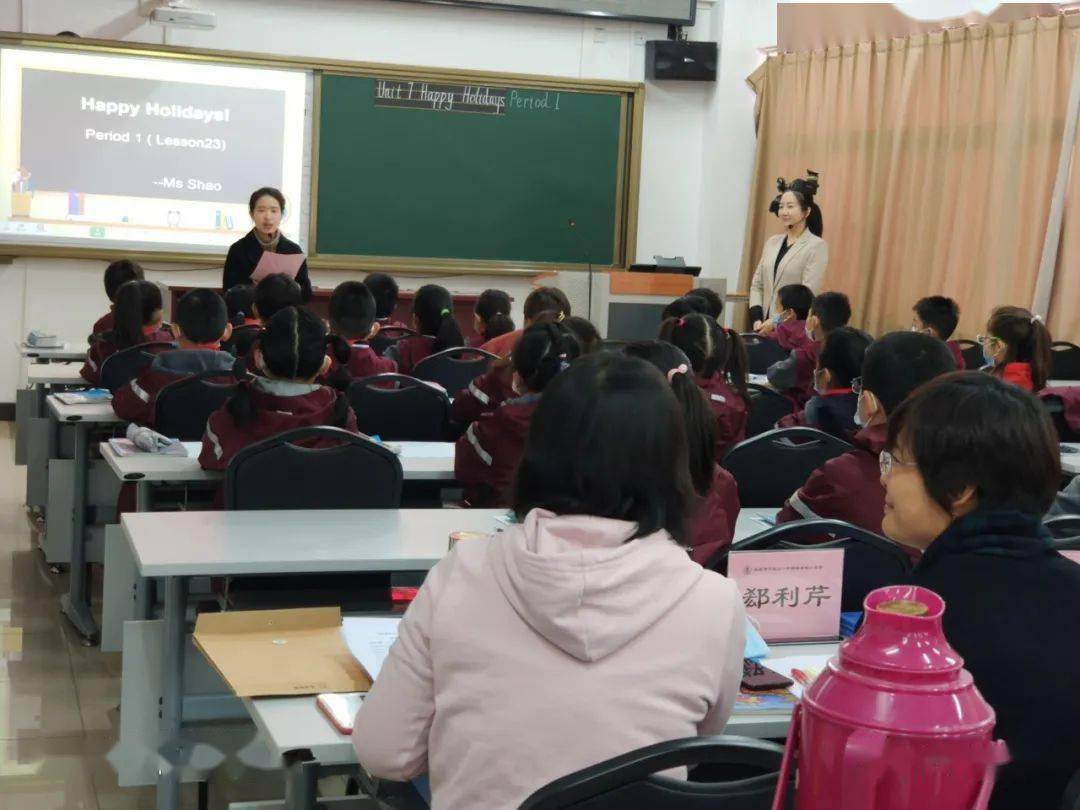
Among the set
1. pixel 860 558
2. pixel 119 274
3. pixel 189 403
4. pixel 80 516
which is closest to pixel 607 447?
pixel 860 558

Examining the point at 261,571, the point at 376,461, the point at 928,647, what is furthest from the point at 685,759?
the point at 376,461

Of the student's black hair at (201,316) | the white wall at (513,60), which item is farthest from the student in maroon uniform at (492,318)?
the white wall at (513,60)

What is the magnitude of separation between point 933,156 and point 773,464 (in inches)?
190

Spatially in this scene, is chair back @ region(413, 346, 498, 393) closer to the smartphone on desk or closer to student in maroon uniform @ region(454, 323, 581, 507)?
student in maroon uniform @ region(454, 323, 581, 507)

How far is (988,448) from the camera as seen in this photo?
4.83 ft

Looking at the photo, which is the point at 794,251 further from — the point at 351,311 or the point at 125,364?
the point at 125,364

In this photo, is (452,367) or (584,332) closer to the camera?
(584,332)

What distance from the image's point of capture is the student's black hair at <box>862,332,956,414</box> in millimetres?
2688

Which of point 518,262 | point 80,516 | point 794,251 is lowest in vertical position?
point 80,516

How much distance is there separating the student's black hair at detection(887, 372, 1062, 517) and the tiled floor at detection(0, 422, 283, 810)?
1.52 meters

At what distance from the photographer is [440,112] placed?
8.66m

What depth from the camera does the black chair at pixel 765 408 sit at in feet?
15.4

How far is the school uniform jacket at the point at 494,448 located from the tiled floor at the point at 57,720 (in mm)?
848

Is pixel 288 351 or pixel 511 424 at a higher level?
pixel 288 351
